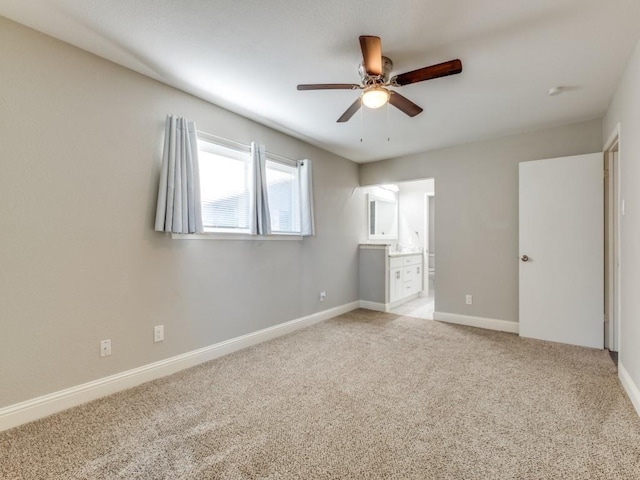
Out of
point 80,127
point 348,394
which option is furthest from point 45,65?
point 348,394

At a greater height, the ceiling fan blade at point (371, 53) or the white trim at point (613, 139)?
the ceiling fan blade at point (371, 53)

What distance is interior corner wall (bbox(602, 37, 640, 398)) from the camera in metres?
1.99

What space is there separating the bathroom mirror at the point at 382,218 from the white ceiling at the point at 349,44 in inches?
101

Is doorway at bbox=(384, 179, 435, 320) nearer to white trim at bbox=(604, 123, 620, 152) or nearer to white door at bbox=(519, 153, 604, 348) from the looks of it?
white door at bbox=(519, 153, 604, 348)

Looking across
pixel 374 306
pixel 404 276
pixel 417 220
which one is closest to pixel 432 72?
pixel 374 306

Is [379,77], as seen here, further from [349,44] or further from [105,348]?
[105,348]

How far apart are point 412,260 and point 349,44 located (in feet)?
13.8

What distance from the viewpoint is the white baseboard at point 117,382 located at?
1816 millimetres

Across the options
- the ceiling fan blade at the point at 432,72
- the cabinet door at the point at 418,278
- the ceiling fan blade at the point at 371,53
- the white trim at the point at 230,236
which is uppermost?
the ceiling fan blade at the point at 371,53

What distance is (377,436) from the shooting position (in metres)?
1.69

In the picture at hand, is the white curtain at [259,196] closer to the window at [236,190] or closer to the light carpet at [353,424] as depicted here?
the window at [236,190]

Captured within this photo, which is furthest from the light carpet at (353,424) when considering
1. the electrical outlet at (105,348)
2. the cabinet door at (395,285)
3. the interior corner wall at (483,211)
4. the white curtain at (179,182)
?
the cabinet door at (395,285)

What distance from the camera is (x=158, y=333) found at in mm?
2463

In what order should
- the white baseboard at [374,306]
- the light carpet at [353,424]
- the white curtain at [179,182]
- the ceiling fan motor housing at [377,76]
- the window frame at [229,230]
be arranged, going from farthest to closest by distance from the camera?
the white baseboard at [374,306]
the window frame at [229,230]
the white curtain at [179,182]
the ceiling fan motor housing at [377,76]
the light carpet at [353,424]
